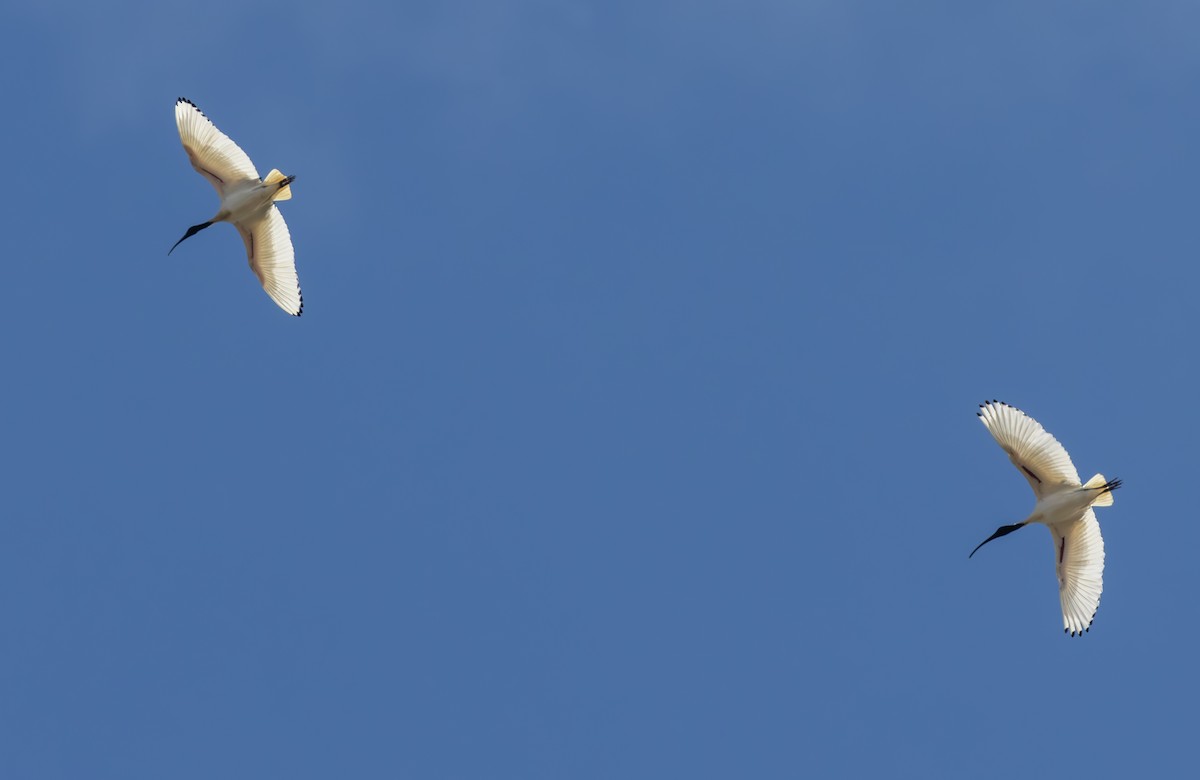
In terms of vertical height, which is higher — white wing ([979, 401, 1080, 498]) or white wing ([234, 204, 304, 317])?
white wing ([979, 401, 1080, 498])

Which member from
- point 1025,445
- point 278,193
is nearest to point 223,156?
point 278,193

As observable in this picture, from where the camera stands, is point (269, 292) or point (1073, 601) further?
point (269, 292)

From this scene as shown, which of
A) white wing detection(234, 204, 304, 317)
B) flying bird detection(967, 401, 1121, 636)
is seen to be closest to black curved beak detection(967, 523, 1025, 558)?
flying bird detection(967, 401, 1121, 636)

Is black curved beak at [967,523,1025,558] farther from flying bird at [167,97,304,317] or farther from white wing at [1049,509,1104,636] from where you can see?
flying bird at [167,97,304,317]

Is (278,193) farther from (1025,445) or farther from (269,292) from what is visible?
(1025,445)

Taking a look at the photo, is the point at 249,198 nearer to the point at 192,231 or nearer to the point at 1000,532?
the point at 192,231

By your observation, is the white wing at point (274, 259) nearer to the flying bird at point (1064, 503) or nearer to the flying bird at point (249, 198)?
the flying bird at point (249, 198)

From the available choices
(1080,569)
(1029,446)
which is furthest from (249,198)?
(1080,569)

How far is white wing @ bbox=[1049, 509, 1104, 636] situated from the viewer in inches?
1355

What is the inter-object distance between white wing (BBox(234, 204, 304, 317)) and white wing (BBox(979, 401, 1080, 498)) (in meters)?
13.4

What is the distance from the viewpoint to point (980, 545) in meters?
35.9

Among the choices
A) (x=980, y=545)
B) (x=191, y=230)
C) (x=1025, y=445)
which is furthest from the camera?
(x=191, y=230)

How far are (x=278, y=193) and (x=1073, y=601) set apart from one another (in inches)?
645

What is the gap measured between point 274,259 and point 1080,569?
16.2 m
